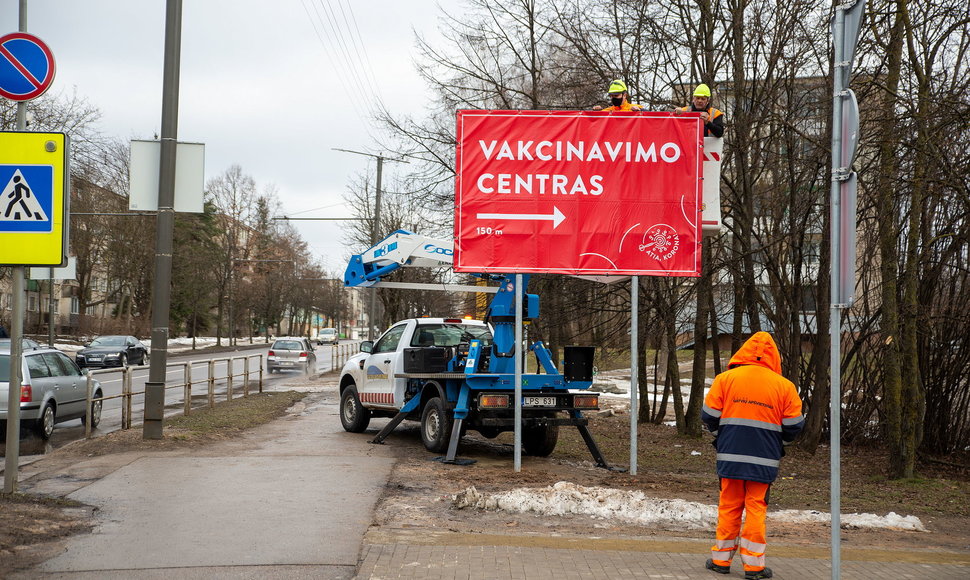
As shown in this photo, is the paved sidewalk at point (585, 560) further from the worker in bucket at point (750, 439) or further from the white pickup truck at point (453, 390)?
the white pickup truck at point (453, 390)

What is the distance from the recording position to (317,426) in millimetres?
15867

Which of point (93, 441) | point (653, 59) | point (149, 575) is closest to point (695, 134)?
point (653, 59)

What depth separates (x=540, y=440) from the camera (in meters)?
12.9

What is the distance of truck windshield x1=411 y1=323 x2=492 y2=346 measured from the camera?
14.0m

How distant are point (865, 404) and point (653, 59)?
670cm

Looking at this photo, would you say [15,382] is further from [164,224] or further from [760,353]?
[760,353]

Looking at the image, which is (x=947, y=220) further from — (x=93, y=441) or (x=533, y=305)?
(x=93, y=441)

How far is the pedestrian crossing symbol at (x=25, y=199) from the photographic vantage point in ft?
25.9

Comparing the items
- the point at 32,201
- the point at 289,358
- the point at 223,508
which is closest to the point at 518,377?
the point at 223,508

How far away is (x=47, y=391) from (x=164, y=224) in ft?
13.4

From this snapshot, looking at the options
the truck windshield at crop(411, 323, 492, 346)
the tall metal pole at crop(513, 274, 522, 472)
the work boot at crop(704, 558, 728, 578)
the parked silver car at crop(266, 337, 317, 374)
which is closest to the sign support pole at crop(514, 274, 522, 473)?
the tall metal pole at crop(513, 274, 522, 472)

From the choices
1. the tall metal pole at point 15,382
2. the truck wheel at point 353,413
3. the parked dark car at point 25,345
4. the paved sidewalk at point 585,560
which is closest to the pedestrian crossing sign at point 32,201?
the tall metal pole at point 15,382

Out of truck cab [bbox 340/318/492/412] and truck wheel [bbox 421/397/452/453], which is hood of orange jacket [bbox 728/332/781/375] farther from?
truck cab [bbox 340/318/492/412]

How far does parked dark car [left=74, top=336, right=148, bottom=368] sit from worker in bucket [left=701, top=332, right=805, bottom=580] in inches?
1455
